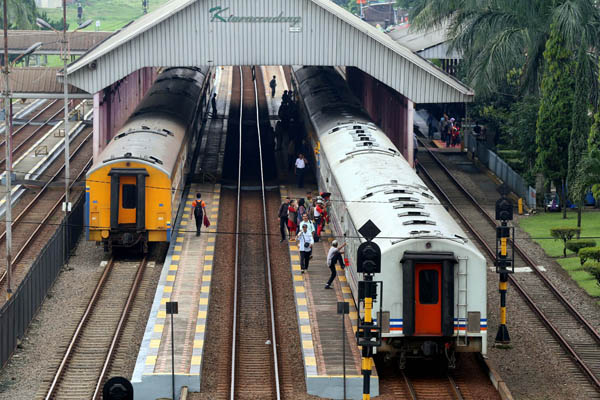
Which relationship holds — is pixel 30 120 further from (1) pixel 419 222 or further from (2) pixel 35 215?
(1) pixel 419 222

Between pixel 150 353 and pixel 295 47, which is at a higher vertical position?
pixel 295 47

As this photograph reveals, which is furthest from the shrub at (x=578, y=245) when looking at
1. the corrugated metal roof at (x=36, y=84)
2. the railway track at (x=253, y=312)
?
the corrugated metal roof at (x=36, y=84)

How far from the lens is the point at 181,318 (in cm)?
2727

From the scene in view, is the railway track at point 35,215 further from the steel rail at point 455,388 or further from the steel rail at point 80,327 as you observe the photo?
the steel rail at point 455,388

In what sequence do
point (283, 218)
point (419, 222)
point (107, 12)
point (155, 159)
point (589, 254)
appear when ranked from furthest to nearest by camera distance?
1. point (107, 12)
2. point (283, 218)
3. point (155, 159)
4. point (589, 254)
5. point (419, 222)

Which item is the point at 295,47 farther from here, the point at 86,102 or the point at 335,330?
the point at 86,102

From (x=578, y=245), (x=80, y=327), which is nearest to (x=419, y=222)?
(x=80, y=327)

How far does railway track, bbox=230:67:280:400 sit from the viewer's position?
2377cm

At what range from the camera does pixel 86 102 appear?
2830 inches

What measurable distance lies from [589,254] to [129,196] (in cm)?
1402

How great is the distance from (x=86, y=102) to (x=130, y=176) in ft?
135

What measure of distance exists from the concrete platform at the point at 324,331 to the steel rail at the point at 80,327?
575 centimetres

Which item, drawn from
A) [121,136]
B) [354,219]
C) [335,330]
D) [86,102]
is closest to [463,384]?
[335,330]

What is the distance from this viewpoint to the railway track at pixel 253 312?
78.0 ft
